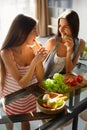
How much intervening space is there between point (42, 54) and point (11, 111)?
40 centimetres

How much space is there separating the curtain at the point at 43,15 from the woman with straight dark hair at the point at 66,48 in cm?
329

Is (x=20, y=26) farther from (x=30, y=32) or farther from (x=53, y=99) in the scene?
(x=53, y=99)

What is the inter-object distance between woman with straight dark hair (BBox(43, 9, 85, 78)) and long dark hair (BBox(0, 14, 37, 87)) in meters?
0.37

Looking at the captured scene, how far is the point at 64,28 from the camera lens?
174 centimetres

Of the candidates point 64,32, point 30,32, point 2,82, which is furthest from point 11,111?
point 64,32

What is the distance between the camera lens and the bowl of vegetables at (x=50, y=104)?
45.8 inches

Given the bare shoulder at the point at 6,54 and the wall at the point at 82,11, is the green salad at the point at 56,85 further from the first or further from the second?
the wall at the point at 82,11

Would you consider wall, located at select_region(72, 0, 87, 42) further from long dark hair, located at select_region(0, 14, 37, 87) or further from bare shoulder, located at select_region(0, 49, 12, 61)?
bare shoulder, located at select_region(0, 49, 12, 61)

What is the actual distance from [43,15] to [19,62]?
149 inches

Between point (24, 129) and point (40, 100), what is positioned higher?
point (40, 100)

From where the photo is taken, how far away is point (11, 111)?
132 centimetres

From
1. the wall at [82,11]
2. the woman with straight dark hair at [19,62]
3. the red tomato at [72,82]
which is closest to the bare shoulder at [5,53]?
the woman with straight dark hair at [19,62]

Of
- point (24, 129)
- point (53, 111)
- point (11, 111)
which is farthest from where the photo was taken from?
point (24, 129)

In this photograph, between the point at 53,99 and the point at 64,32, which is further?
the point at 64,32
